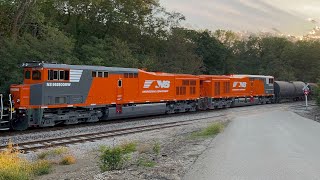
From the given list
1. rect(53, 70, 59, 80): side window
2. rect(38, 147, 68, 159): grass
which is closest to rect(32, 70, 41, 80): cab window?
rect(53, 70, 59, 80): side window

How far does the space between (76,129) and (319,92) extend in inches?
1045

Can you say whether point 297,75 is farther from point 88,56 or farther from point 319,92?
point 88,56

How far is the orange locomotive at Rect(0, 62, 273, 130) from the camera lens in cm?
2147

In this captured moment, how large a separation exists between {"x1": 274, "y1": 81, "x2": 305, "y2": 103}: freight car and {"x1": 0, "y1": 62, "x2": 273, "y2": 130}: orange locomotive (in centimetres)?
→ 1715

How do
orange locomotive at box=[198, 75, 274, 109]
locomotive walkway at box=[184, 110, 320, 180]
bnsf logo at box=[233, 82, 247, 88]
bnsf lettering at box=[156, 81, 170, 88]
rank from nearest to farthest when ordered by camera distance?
locomotive walkway at box=[184, 110, 320, 180], bnsf lettering at box=[156, 81, 170, 88], orange locomotive at box=[198, 75, 274, 109], bnsf logo at box=[233, 82, 247, 88]

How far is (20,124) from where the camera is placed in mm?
21312

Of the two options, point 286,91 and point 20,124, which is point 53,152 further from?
point 286,91

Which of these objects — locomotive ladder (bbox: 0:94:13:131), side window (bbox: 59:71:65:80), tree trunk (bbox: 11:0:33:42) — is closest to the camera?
locomotive ladder (bbox: 0:94:13:131)

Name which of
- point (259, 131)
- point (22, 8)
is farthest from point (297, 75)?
point (259, 131)

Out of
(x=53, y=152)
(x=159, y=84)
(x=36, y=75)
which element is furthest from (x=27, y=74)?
(x=159, y=84)

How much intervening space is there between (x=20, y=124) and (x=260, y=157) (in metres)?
14.7

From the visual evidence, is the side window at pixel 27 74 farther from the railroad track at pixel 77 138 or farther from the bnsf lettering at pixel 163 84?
the bnsf lettering at pixel 163 84

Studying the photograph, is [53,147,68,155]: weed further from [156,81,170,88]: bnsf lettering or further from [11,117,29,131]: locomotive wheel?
[156,81,170,88]: bnsf lettering

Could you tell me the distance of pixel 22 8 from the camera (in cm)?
3547
